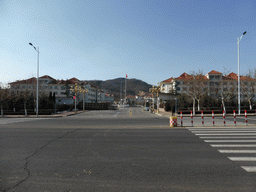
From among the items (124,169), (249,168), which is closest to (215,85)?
(249,168)

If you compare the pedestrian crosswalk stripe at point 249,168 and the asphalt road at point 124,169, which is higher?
the pedestrian crosswalk stripe at point 249,168

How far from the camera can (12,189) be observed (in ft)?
12.4

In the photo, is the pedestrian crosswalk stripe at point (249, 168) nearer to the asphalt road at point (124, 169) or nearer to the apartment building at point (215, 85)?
the asphalt road at point (124, 169)

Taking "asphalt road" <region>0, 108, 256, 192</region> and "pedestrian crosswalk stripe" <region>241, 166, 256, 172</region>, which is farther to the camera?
"pedestrian crosswalk stripe" <region>241, 166, 256, 172</region>

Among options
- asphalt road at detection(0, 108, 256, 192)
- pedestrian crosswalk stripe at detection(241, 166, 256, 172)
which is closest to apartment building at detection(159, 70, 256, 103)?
asphalt road at detection(0, 108, 256, 192)

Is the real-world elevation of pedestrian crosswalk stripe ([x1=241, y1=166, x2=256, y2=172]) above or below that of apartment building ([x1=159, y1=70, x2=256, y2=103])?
below

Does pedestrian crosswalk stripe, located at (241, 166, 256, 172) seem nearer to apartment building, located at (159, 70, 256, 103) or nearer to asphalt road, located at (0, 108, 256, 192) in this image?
asphalt road, located at (0, 108, 256, 192)

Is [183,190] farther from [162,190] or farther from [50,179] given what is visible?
[50,179]

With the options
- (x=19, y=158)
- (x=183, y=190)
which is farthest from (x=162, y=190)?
(x=19, y=158)

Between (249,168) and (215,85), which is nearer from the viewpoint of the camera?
(249,168)

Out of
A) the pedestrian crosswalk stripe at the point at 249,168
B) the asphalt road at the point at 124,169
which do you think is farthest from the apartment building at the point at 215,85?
the pedestrian crosswalk stripe at the point at 249,168

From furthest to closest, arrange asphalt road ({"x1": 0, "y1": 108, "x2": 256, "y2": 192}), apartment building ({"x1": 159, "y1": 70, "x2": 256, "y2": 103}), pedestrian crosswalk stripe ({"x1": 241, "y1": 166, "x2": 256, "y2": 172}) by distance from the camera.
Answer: apartment building ({"x1": 159, "y1": 70, "x2": 256, "y2": 103}) < pedestrian crosswalk stripe ({"x1": 241, "y1": 166, "x2": 256, "y2": 172}) < asphalt road ({"x1": 0, "y1": 108, "x2": 256, "y2": 192})

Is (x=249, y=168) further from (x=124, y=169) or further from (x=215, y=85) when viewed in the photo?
(x=215, y=85)

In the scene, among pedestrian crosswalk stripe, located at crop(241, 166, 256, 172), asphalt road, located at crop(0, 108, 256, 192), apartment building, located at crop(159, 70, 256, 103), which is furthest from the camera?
apartment building, located at crop(159, 70, 256, 103)
